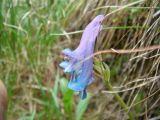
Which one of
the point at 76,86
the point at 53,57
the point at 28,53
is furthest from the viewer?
the point at 53,57

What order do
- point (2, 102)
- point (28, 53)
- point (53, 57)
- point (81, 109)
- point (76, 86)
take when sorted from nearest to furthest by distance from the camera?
point (76, 86), point (2, 102), point (81, 109), point (28, 53), point (53, 57)

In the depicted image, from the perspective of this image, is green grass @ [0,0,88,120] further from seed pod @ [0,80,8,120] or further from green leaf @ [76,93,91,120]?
seed pod @ [0,80,8,120]

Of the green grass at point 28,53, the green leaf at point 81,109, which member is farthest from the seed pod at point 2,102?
the green grass at point 28,53

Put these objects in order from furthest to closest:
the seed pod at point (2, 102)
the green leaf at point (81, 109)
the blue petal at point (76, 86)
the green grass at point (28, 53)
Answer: the green grass at point (28, 53) → the green leaf at point (81, 109) → the seed pod at point (2, 102) → the blue petal at point (76, 86)

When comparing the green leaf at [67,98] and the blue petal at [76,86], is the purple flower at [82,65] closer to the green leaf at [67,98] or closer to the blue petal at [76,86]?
the blue petal at [76,86]

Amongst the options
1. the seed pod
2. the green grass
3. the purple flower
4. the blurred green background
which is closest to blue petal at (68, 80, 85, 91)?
the purple flower

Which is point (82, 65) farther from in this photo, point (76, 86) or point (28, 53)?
point (28, 53)

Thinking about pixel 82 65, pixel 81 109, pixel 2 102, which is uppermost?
pixel 82 65

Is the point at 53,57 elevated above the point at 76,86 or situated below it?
below

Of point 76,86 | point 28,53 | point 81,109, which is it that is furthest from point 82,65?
point 28,53
